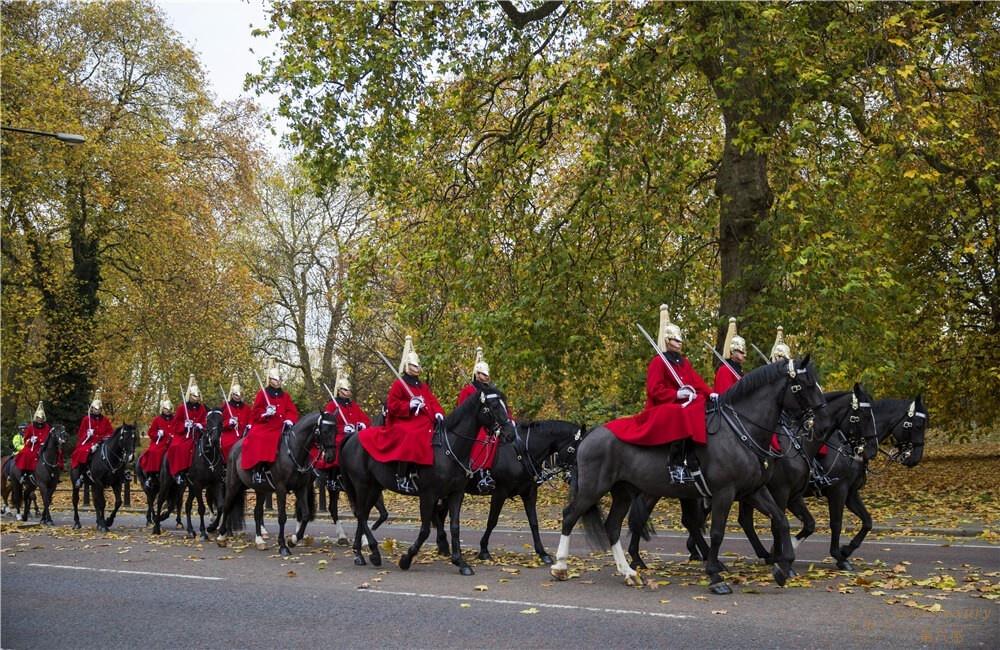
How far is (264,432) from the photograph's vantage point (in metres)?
16.1

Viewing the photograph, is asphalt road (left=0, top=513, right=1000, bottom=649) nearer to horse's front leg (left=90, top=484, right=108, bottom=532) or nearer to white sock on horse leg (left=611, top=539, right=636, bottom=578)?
white sock on horse leg (left=611, top=539, right=636, bottom=578)

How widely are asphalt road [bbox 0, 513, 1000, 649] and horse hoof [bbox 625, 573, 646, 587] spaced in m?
0.16

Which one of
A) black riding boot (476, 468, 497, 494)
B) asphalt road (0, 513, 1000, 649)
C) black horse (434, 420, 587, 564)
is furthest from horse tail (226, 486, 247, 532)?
black riding boot (476, 468, 497, 494)

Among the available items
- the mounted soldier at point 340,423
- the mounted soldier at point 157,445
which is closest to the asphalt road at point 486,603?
the mounted soldier at point 340,423

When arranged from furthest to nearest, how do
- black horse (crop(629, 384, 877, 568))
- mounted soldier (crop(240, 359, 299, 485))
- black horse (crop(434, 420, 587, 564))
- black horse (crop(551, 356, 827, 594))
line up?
mounted soldier (crop(240, 359, 299, 485)), black horse (crop(434, 420, 587, 564)), black horse (crop(629, 384, 877, 568)), black horse (crop(551, 356, 827, 594))

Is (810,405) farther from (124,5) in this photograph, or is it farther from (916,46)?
(124,5)

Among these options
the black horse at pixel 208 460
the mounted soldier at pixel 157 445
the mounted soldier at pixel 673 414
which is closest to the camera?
the mounted soldier at pixel 673 414

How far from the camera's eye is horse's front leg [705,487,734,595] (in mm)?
10517

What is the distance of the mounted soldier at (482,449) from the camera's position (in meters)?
13.2

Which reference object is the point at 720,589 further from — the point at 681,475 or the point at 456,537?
the point at 456,537

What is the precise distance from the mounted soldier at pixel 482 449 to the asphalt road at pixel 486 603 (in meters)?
1.06

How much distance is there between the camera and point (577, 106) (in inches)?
668

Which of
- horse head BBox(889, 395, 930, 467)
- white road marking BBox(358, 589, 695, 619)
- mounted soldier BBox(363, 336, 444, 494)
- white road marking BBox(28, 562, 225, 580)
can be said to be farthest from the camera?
horse head BBox(889, 395, 930, 467)

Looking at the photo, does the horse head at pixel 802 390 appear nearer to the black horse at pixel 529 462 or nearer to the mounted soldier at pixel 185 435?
the black horse at pixel 529 462
